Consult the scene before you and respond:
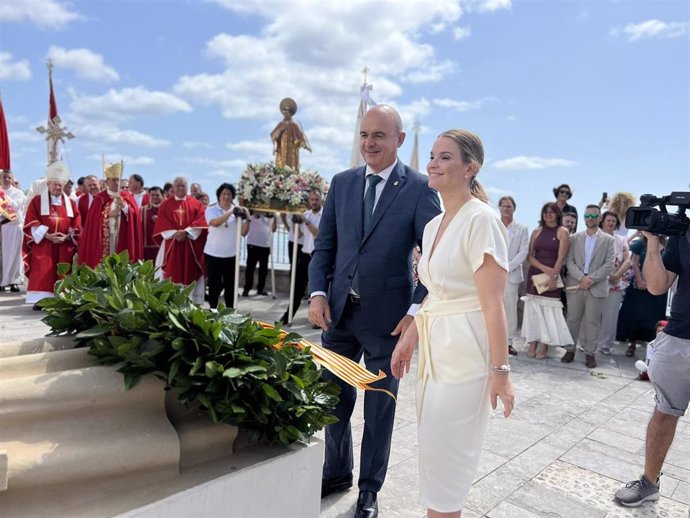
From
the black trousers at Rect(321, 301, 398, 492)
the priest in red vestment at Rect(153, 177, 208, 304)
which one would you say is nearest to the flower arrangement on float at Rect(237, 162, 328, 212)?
the priest in red vestment at Rect(153, 177, 208, 304)

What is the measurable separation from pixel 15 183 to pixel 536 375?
10.6 metres

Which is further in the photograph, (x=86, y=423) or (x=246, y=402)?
(x=246, y=402)

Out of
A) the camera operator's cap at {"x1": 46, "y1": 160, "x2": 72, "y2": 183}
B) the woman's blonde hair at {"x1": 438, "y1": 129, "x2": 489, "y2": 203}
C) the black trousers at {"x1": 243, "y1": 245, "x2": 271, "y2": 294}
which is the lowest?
the black trousers at {"x1": 243, "y1": 245, "x2": 271, "y2": 294}

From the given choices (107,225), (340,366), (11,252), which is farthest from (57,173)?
(340,366)

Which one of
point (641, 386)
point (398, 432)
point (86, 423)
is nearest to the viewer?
point (86, 423)

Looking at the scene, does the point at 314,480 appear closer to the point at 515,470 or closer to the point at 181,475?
the point at 181,475

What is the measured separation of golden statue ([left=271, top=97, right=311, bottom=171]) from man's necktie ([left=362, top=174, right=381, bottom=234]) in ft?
20.9

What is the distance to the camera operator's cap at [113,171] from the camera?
8164 mm

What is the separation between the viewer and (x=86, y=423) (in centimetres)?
152

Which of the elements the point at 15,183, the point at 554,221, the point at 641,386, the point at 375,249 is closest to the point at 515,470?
the point at 375,249

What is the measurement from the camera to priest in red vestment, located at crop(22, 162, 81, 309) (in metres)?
8.27

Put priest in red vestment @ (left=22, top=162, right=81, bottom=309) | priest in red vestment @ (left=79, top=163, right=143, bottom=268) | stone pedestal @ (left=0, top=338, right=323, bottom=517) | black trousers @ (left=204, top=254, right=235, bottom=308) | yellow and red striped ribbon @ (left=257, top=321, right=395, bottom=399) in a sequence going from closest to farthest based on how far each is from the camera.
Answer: stone pedestal @ (left=0, top=338, right=323, bottom=517)
yellow and red striped ribbon @ (left=257, top=321, right=395, bottom=399)
black trousers @ (left=204, top=254, right=235, bottom=308)
priest in red vestment @ (left=22, top=162, right=81, bottom=309)
priest in red vestment @ (left=79, top=163, right=143, bottom=268)

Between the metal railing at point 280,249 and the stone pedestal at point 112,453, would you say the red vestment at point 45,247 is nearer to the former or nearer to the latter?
the metal railing at point 280,249

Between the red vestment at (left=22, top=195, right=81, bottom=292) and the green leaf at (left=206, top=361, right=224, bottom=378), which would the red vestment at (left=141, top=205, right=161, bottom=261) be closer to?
the red vestment at (left=22, top=195, right=81, bottom=292)
